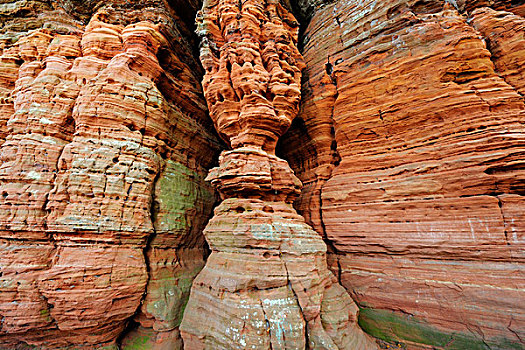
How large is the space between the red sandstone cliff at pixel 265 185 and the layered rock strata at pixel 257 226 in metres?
0.06

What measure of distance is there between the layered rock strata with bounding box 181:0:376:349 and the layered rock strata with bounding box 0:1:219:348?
1.86 meters

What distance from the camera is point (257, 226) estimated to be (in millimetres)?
5508

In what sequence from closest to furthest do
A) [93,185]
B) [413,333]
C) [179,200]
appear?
[413,333]
[93,185]
[179,200]

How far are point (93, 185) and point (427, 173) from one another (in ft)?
33.1

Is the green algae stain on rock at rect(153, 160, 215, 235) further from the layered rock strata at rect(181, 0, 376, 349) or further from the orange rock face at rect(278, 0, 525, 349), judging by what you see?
the orange rock face at rect(278, 0, 525, 349)

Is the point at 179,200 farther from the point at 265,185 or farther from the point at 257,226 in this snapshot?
the point at 257,226

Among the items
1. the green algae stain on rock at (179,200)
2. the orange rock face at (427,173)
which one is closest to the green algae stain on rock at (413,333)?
the orange rock face at (427,173)

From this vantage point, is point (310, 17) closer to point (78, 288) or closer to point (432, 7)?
point (432, 7)

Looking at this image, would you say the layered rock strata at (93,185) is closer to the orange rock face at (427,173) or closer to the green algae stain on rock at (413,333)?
the orange rock face at (427,173)

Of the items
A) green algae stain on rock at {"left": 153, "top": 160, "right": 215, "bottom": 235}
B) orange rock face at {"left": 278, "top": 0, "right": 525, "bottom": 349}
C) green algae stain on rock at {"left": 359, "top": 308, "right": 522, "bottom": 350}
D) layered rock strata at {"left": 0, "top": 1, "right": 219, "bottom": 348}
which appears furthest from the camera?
green algae stain on rock at {"left": 153, "top": 160, "right": 215, "bottom": 235}

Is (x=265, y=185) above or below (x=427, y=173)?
below

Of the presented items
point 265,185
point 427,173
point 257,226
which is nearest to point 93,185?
point 257,226

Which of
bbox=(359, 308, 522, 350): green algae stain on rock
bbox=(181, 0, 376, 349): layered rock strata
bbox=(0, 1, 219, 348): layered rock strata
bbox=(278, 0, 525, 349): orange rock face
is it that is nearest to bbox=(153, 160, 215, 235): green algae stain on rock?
bbox=(0, 1, 219, 348): layered rock strata

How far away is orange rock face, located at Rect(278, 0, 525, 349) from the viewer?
16.2ft
